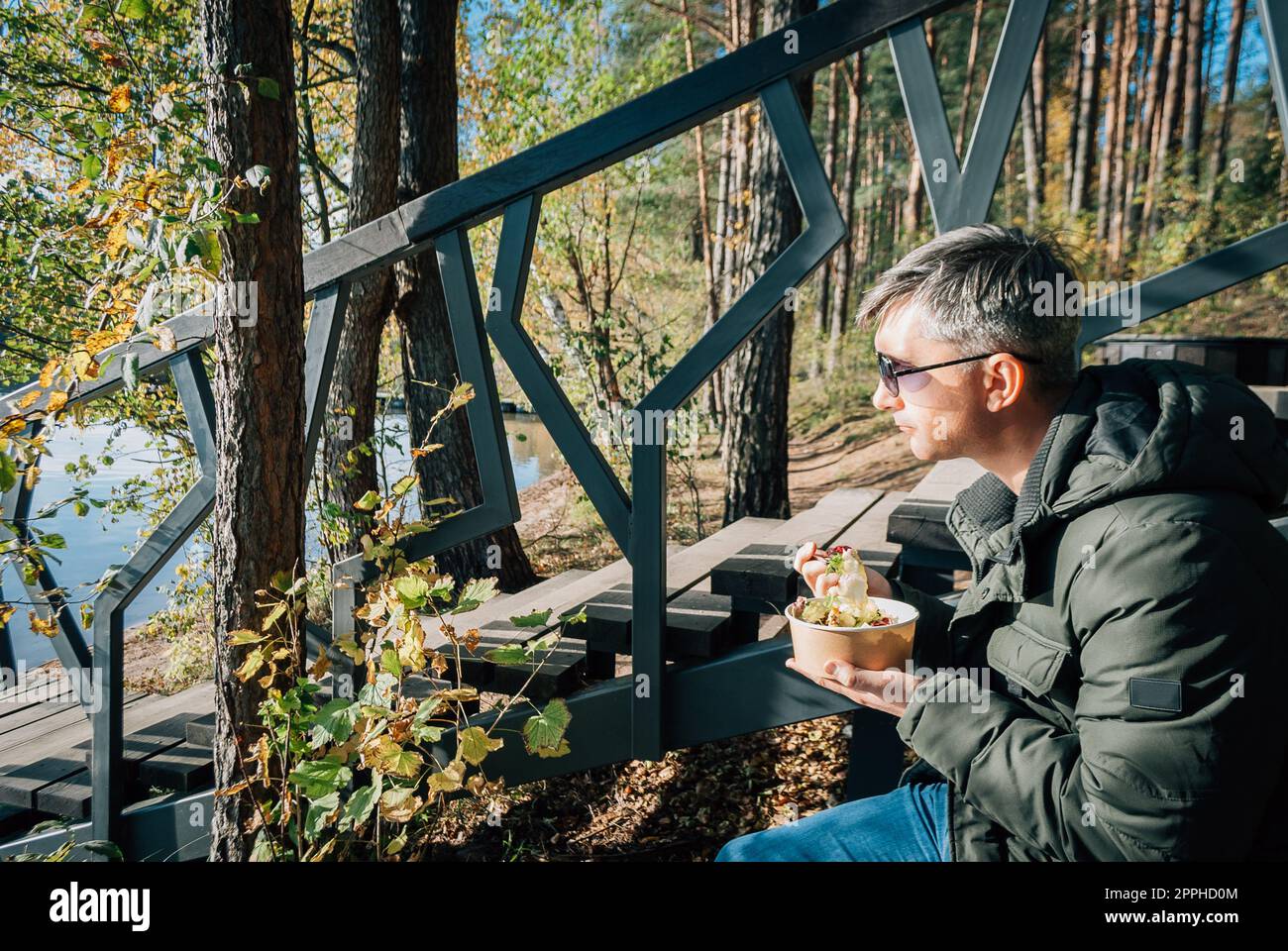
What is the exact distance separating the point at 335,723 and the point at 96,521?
20.3 ft

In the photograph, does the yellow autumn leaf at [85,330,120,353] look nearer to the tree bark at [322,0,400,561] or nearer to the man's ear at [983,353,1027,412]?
the man's ear at [983,353,1027,412]

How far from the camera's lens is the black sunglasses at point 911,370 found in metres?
1.43

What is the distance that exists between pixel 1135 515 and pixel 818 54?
1327mm

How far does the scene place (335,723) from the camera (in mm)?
1863

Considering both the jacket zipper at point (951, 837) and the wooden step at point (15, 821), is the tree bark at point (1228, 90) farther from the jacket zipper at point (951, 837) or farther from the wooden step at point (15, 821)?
the wooden step at point (15, 821)

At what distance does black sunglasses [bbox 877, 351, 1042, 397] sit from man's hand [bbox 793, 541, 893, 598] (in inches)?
13.0

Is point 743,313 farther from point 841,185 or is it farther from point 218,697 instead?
point 841,185

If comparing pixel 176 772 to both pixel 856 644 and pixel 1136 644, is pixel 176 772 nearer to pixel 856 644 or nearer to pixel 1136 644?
pixel 856 644

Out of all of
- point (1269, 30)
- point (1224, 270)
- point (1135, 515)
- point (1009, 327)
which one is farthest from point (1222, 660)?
point (1269, 30)

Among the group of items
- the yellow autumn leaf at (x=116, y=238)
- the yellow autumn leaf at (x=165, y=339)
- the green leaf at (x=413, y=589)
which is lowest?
the green leaf at (x=413, y=589)

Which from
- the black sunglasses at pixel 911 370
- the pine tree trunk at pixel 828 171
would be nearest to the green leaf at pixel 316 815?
the black sunglasses at pixel 911 370

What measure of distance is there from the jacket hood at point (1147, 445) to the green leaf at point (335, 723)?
4.41ft

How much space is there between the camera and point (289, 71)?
2.17m

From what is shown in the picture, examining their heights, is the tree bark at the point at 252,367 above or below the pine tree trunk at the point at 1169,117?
below
